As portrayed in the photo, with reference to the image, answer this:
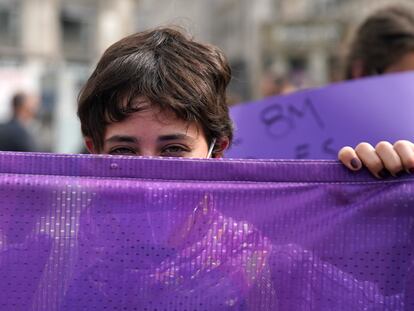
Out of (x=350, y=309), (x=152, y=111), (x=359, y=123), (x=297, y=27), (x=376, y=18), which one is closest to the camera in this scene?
(x=350, y=309)

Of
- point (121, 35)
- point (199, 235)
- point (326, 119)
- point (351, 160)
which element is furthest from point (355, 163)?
point (121, 35)

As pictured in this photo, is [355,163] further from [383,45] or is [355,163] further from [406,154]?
[383,45]

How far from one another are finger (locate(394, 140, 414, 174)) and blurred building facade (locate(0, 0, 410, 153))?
9418 mm

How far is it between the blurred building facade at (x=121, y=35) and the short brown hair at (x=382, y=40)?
26.9 ft

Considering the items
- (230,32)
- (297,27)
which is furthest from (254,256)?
(230,32)

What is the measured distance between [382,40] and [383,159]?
1304mm

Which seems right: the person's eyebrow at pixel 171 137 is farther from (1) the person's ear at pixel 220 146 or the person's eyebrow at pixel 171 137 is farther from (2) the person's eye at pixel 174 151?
(1) the person's ear at pixel 220 146

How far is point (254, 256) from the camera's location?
1.14 meters

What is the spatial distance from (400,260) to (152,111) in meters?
0.58

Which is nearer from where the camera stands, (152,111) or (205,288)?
(205,288)

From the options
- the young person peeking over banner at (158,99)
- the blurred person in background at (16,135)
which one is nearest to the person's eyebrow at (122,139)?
the young person peeking over banner at (158,99)

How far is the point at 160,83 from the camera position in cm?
145

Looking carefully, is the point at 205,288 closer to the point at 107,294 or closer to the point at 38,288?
the point at 107,294

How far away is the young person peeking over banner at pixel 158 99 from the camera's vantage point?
1.41 m
